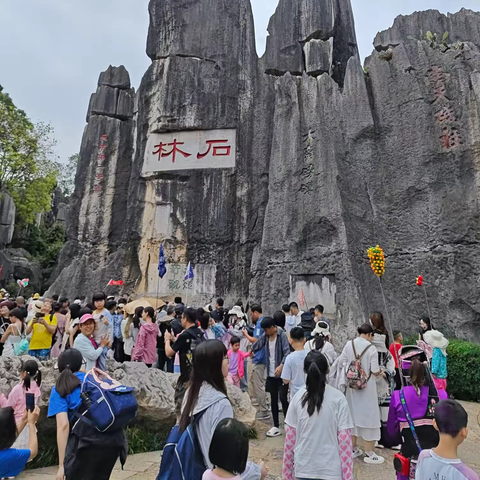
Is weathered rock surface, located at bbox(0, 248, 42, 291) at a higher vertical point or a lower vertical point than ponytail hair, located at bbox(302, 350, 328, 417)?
higher

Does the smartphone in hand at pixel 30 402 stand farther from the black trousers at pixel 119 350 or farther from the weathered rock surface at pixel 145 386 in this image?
the black trousers at pixel 119 350

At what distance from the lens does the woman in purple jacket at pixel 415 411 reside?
247 centimetres

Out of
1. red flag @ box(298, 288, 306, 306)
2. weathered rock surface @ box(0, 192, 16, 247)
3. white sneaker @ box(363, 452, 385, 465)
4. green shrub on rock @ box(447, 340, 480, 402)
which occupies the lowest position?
white sneaker @ box(363, 452, 385, 465)

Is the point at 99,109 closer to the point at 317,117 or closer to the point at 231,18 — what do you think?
the point at 231,18

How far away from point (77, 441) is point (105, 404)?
0.86 feet

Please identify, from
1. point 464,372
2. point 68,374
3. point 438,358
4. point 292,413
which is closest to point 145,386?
point 68,374

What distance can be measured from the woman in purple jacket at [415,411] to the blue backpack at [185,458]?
134cm

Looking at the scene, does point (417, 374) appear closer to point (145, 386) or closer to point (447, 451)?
point (447, 451)

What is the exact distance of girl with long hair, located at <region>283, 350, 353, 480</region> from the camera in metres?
2.16

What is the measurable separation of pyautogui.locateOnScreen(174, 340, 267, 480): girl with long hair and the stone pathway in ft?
5.53

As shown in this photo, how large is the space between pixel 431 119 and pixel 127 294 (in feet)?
37.1

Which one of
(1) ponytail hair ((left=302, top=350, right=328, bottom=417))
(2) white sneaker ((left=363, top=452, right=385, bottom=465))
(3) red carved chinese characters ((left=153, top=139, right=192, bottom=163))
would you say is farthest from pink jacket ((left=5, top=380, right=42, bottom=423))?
(3) red carved chinese characters ((left=153, top=139, right=192, bottom=163))

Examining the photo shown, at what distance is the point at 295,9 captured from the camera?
14828 millimetres

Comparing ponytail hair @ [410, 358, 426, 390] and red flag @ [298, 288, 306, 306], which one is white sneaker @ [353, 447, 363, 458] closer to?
ponytail hair @ [410, 358, 426, 390]
